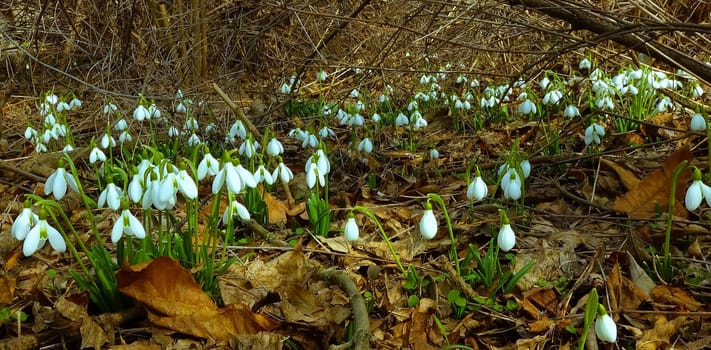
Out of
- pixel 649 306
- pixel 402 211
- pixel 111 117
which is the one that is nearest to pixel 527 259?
pixel 649 306

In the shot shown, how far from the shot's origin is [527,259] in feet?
7.25

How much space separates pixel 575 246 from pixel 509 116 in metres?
2.85

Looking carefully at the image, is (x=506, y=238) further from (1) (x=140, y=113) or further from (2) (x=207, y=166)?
(1) (x=140, y=113)

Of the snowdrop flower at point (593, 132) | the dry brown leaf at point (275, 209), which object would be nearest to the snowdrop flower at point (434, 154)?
the snowdrop flower at point (593, 132)

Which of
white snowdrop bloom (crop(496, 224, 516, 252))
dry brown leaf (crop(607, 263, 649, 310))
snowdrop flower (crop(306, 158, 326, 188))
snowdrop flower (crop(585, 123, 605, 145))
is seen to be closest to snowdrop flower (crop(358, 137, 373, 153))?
snowdrop flower (crop(306, 158, 326, 188))

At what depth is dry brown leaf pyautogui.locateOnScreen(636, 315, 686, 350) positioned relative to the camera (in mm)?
1718

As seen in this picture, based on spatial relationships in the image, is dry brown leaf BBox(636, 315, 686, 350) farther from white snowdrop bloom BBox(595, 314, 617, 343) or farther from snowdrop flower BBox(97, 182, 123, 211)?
snowdrop flower BBox(97, 182, 123, 211)

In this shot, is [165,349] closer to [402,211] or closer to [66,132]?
[402,211]

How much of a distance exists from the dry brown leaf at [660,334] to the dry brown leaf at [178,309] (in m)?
1.04

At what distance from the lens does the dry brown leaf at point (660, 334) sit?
1718 millimetres

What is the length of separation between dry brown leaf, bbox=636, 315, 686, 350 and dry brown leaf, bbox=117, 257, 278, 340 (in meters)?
1.04

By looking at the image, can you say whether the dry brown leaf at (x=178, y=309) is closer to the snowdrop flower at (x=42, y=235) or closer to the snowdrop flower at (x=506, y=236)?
the snowdrop flower at (x=42, y=235)

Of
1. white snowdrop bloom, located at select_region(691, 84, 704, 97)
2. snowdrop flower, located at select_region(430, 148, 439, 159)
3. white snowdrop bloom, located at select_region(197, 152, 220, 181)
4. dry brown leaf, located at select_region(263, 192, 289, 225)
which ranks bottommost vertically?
white snowdrop bloom, located at select_region(691, 84, 704, 97)

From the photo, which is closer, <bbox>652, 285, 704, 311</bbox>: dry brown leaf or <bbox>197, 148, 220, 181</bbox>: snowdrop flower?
<bbox>652, 285, 704, 311</bbox>: dry brown leaf
